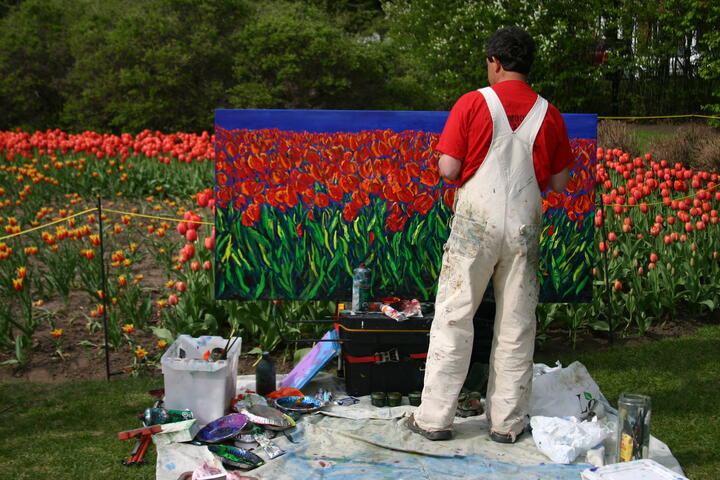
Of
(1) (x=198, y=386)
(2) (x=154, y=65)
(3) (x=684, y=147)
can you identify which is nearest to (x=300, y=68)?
(2) (x=154, y=65)

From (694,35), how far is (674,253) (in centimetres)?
900

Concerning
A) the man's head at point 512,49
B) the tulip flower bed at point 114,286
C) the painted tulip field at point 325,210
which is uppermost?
the man's head at point 512,49

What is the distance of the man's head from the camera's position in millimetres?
3891

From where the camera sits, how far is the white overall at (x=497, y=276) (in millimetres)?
3906

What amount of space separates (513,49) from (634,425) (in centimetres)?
178

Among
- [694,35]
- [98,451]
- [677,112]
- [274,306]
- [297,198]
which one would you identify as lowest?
[98,451]

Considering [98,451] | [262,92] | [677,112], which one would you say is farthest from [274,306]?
[677,112]

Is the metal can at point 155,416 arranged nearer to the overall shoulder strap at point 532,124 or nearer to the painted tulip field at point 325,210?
the painted tulip field at point 325,210

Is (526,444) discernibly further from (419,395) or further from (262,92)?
(262,92)

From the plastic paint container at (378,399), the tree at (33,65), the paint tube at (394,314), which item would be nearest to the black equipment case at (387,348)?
the paint tube at (394,314)

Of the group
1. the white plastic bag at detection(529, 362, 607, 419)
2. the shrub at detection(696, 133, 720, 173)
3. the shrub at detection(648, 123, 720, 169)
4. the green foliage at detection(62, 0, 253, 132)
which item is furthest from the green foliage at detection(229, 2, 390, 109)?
the white plastic bag at detection(529, 362, 607, 419)

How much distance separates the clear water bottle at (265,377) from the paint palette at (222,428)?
462 millimetres

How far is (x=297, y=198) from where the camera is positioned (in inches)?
200

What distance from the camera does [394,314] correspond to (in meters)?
4.68
